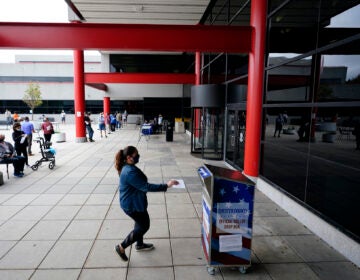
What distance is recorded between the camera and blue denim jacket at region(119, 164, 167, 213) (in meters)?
3.78

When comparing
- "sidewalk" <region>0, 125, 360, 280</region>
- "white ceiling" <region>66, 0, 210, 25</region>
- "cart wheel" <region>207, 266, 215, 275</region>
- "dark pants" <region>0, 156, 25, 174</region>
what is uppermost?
"white ceiling" <region>66, 0, 210, 25</region>

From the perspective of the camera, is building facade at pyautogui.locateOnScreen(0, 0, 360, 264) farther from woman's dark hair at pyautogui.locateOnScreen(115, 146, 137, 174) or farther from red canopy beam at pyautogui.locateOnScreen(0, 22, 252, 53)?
woman's dark hair at pyautogui.locateOnScreen(115, 146, 137, 174)

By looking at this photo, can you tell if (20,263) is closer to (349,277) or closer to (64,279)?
(64,279)

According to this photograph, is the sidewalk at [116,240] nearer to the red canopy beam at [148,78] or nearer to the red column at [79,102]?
the red column at [79,102]

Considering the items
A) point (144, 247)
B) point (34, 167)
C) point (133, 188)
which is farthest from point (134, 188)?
point (34, 167)

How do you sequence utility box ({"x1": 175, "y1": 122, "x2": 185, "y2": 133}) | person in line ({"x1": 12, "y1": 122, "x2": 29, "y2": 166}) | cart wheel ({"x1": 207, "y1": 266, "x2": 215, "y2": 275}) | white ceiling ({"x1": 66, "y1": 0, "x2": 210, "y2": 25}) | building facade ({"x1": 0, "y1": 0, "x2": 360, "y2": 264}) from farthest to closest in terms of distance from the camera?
utility box ({"x1": 175, "y1": 122, "x2": 185, "y2": 133})
white ceiling ({"x1": 66, "y1": 0, "x2": 210, "y2": 25})
person in line ({"x1": 12, "y1": 122, "x2": 29, "y2": 166})
building facade ({"x1": 0, "y1": 0, "x2": 360, "y2": 264})
cart wheel ({"x1": 207, "y1": 266, "x2": 215, "y2": 275})

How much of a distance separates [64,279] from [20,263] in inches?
35.5

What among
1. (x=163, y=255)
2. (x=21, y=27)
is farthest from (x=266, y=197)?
(x=21, y=27)

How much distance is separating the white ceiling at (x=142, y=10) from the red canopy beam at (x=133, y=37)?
5153 millimetres

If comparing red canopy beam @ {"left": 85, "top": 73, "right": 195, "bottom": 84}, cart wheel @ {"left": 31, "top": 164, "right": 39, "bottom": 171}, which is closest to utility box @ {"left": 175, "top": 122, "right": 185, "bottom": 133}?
red canopy beam @ {"left": 85, "top": 73, "right": 195, "bottom": 84}

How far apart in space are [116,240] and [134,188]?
1.44 meters

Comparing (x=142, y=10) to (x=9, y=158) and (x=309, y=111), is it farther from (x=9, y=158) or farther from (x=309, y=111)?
(x=309, y=111)

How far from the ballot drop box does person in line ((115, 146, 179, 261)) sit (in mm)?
614

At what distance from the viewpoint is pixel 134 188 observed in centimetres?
392
